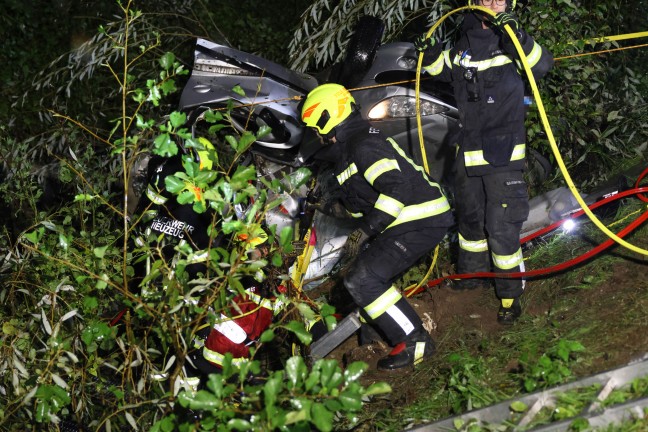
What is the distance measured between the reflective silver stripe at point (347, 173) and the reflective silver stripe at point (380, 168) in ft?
0.40

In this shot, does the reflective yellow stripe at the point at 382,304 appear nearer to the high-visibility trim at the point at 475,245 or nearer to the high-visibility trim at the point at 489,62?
the high-visibility trim at the point at 475,245

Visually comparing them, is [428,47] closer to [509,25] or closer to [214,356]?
[509,25]

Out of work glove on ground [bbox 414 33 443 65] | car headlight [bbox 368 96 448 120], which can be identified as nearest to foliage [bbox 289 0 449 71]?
car headlight [bbox 368 96 448 120]

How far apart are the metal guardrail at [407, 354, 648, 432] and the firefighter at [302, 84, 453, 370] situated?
3.15ft

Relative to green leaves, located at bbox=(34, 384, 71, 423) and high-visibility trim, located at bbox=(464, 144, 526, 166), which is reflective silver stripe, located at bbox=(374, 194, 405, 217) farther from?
green leaves, located at bbox=(34, 384, 71, 423)

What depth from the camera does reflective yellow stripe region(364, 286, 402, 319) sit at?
5137 mm

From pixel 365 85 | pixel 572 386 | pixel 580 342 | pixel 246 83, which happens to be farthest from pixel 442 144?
pixel 572 386

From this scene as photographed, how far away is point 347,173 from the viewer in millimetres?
5191

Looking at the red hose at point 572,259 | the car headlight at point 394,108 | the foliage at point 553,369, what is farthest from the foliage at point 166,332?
the car headlight at point 394,108

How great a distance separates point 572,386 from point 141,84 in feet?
17.8

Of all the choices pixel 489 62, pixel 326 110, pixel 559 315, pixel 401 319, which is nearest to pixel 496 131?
pixel 489 62

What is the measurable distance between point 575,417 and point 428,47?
2.75m

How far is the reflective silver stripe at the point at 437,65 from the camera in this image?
5.51 meters

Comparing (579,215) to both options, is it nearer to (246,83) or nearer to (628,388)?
(628,388)
